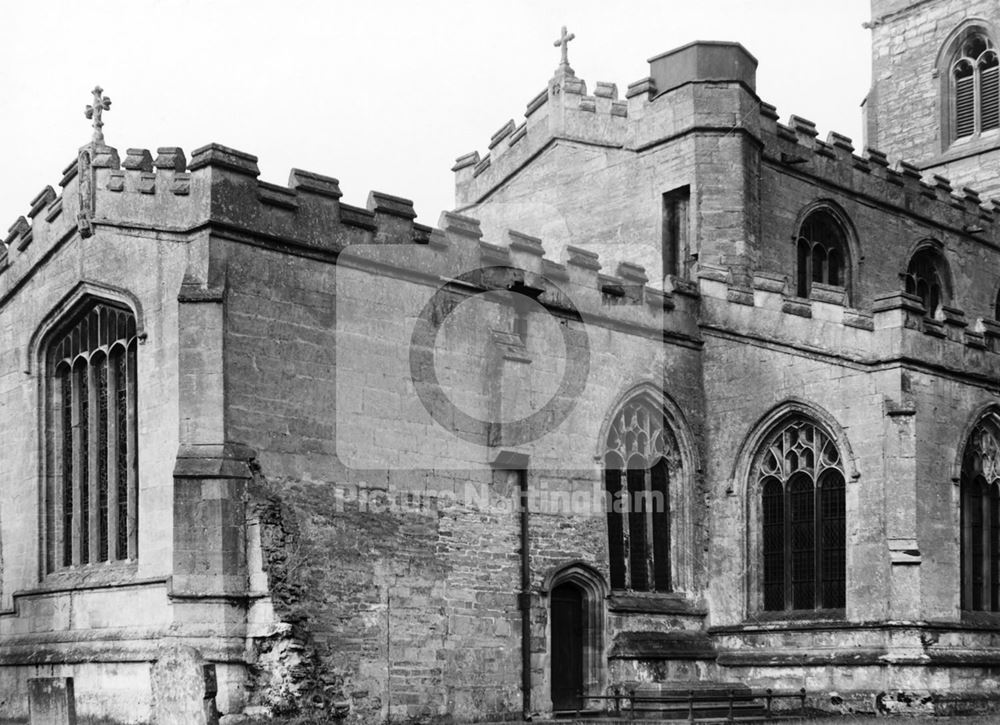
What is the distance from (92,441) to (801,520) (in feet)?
37.7

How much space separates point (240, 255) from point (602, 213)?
1159 centimetres

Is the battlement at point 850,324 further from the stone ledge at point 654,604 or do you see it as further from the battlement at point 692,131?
the stone ledge at point 654,604

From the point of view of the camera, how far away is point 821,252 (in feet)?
102

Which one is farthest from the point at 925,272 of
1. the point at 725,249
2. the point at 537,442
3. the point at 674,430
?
the point at 537,442

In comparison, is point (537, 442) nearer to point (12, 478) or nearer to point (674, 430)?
point (674, 430)

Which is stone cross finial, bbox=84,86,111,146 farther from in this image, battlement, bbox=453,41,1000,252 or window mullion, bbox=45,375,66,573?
battlement, bbox=453,41,1000,252

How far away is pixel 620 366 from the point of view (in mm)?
25203

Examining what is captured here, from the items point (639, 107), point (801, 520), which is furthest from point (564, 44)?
point (801, 520)

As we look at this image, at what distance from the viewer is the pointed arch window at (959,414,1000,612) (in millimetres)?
24734

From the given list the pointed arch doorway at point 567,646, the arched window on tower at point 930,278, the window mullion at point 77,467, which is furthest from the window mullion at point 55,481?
the arched window on tower at point 930,278

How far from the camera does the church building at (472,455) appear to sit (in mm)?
19828

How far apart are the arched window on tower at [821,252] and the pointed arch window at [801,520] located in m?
5.93

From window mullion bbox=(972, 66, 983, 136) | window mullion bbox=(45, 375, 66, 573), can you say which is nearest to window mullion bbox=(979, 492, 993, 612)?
window mullion bbox=(45, 375, 66, 573)

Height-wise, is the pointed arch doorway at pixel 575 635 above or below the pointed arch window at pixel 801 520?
below
